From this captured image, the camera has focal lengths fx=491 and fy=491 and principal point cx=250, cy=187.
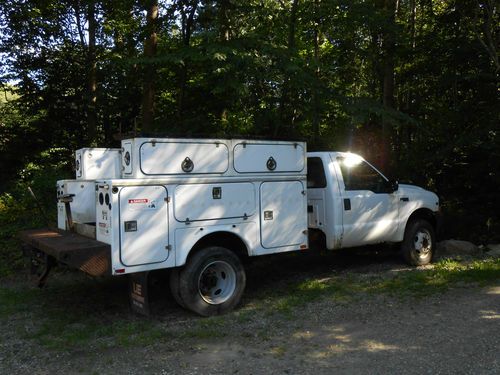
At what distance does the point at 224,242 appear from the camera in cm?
642

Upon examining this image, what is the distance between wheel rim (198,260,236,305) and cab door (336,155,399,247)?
2.07 metres

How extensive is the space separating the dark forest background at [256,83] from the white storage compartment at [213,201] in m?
3.04

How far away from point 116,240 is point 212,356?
5.31 feet

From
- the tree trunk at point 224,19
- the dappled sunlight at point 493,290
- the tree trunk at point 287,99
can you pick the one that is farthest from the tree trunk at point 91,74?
the dappled sunlight at point 493,290

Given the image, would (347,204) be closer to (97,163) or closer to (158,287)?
(158,287)

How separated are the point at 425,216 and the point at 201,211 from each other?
473cm

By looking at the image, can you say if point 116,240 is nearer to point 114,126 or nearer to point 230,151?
point 230,151

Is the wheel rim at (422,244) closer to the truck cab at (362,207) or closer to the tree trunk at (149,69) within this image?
the truck cab at (362,207)

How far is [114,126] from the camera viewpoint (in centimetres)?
1742

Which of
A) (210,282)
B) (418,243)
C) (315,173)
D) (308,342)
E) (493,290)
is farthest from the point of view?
(418,243)

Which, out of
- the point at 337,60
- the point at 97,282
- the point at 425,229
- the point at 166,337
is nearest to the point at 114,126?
the point at 337,60

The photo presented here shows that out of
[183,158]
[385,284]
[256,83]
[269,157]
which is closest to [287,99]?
[256,83]

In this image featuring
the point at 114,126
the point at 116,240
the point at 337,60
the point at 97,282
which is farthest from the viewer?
the point at 114,126

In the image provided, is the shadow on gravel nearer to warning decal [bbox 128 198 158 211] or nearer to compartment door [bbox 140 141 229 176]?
warning decal [bbox 128 198 158 211]
